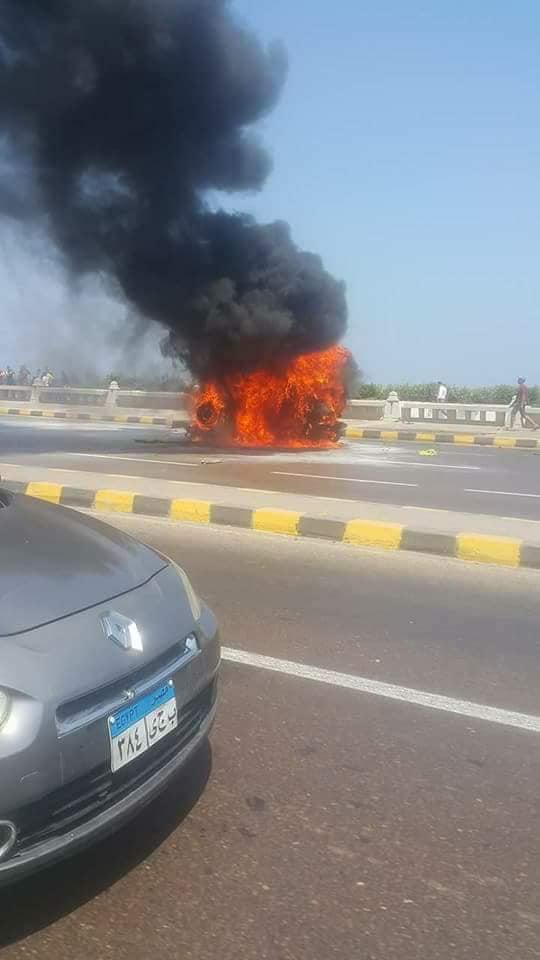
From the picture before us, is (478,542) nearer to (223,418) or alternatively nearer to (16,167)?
(223,418)

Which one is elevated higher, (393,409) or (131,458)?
(393,409)

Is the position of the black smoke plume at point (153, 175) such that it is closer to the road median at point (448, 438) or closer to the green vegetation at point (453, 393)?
the road median at point (448, 438)

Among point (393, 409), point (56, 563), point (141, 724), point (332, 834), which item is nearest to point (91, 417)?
point (393, 409)

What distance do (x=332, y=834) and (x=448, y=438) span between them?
67.5 feet

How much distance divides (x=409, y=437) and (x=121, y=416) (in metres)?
10.7

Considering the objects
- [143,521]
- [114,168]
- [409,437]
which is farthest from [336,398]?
[143,521]

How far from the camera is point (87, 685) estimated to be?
2.45 metres

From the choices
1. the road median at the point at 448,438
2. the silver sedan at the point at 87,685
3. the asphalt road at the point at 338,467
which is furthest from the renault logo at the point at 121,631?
the road median at the point at 448,438

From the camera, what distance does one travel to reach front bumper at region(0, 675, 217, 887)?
7.51ft

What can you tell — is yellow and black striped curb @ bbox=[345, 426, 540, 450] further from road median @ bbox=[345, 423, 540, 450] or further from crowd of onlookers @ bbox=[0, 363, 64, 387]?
crowd of onlookers @ bbox=[0, 363, 64, 387]

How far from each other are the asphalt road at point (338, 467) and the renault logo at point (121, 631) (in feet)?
24.5

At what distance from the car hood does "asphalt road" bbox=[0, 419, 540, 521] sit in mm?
6983

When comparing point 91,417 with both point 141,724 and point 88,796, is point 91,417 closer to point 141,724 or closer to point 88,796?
point 141,724

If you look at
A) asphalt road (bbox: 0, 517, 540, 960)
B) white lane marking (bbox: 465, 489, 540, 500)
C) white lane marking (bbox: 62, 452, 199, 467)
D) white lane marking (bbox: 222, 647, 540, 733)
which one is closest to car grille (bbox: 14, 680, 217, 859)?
asphalt road (bbox: 0, 517, 540, 960)
